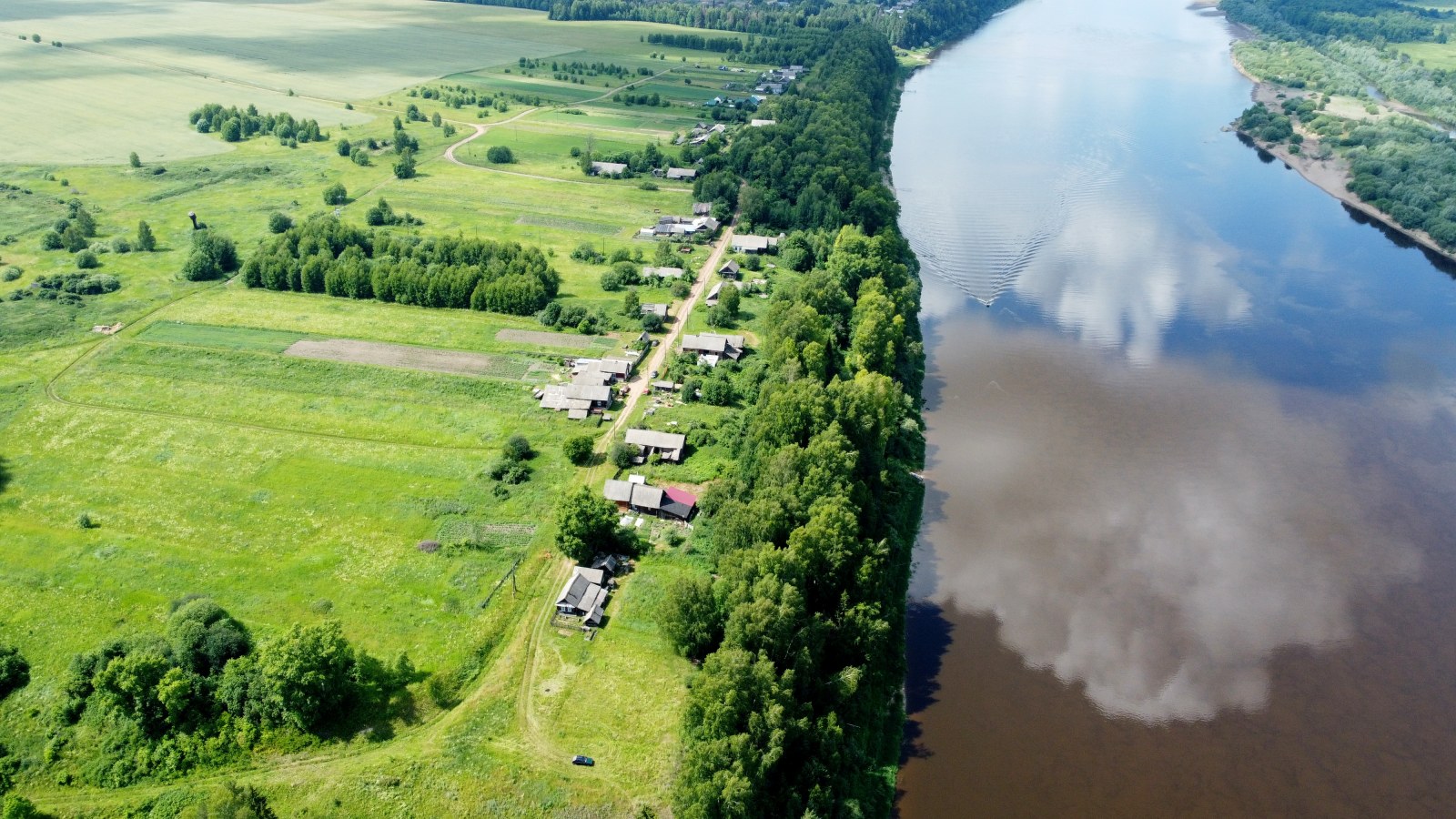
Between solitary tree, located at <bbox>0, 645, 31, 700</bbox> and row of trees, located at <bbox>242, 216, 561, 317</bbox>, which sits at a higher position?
row of trees, located at <bbox>242, 216, 561, 317</bbox>

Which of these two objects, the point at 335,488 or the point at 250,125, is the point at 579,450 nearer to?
the point at 335,488

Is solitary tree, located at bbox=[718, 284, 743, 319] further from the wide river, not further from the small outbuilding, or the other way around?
the small outbuilding

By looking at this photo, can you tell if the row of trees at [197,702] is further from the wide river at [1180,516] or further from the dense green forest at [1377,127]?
the dense green forest at [1377,127]

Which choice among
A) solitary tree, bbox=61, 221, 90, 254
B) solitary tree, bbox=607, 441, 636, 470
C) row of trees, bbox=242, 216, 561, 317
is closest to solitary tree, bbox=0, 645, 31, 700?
solitary tree, bbox=607, 441, 636, 470

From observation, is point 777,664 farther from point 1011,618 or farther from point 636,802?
point 1011,618

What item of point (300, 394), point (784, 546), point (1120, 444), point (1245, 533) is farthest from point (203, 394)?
point (1245, 533)

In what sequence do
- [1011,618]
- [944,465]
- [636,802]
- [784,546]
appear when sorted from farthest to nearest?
[944,465], [1011,618], [784,546], [636,802]
